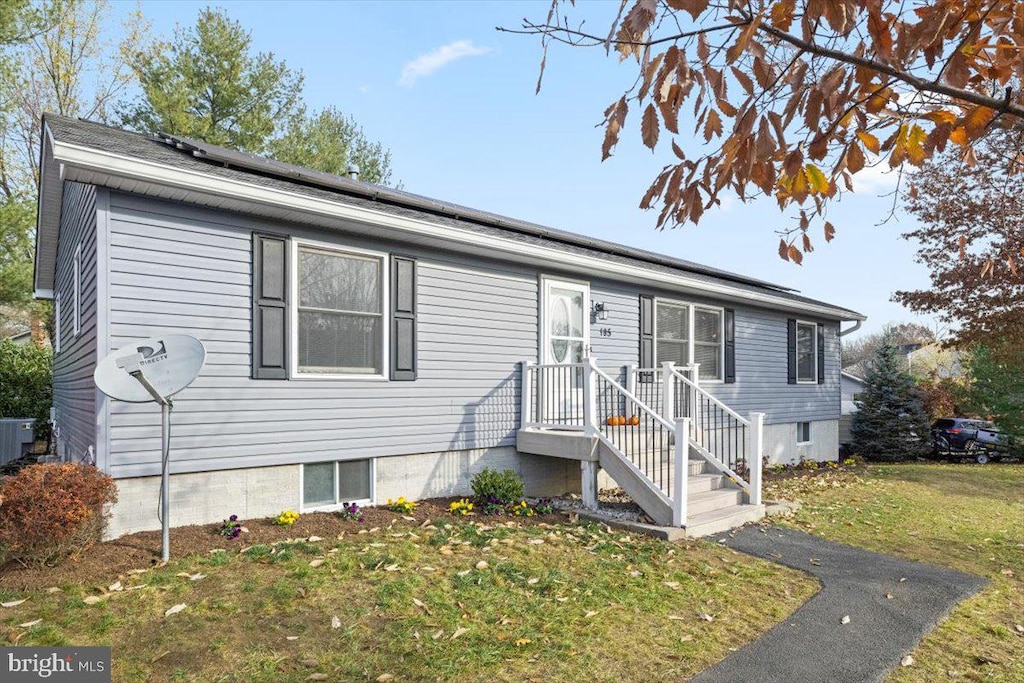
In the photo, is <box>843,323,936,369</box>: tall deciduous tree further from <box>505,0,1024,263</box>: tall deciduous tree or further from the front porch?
<box>505,0,1024,263</box>: tall deciduous tree

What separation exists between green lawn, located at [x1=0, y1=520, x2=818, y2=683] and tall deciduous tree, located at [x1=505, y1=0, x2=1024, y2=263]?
2.65 meters

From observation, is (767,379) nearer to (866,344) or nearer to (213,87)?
(213,87)

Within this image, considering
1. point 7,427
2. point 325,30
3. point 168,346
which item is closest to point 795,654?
point 168,346

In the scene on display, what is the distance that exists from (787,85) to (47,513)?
17.0ft

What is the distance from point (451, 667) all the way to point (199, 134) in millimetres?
19447

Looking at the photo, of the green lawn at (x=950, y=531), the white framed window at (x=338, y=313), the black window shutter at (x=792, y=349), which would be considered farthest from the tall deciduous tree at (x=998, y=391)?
the white framed window at (x=338, y=313)

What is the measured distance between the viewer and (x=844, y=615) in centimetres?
441

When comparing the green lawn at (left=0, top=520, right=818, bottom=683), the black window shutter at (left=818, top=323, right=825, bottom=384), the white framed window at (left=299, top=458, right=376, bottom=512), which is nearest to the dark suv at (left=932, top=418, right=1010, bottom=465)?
the black window shutter at (left=818, top=323, right=825, bottom=384)

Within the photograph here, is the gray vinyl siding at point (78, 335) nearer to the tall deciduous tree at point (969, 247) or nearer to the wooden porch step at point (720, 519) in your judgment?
the wooden porch step at point (720, 519)

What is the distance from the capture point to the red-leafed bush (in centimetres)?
439

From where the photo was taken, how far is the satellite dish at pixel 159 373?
15.7 ft

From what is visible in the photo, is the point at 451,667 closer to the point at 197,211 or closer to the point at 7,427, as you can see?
the point at 197,211

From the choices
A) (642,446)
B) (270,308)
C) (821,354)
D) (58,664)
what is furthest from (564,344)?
(821,354)

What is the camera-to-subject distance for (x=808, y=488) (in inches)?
387
